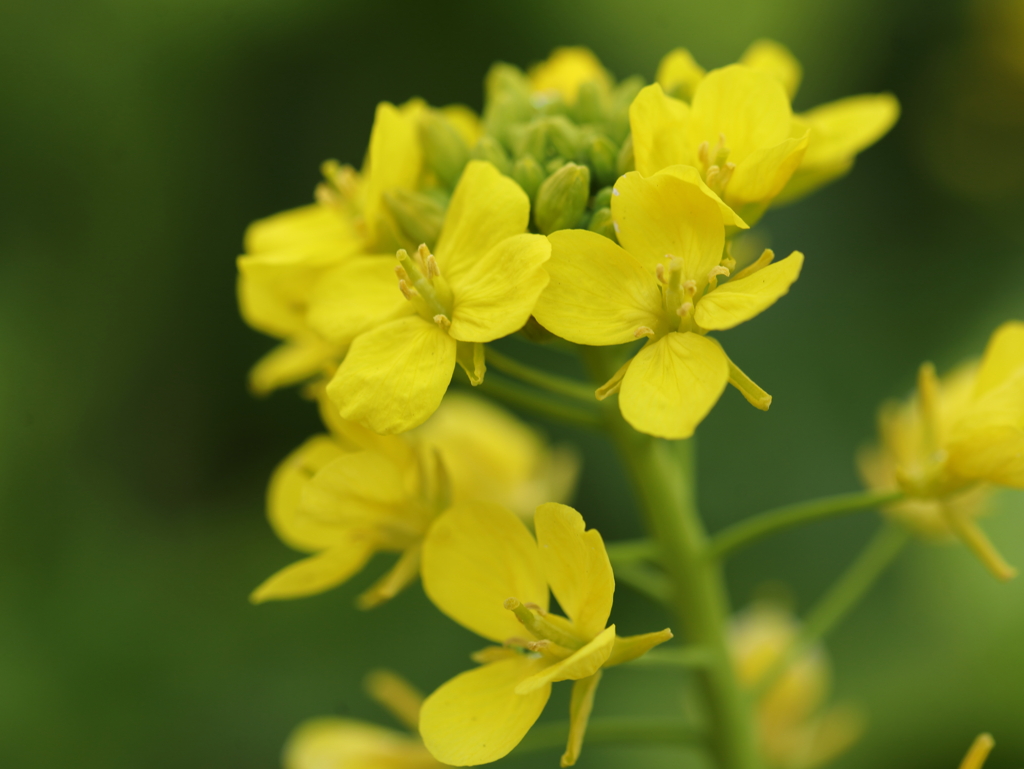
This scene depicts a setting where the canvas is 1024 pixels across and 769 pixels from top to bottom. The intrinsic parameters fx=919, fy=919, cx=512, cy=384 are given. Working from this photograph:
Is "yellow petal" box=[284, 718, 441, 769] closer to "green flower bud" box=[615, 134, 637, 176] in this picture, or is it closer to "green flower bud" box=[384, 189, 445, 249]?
"green flower bud" box=[384, 189, 445, 249]

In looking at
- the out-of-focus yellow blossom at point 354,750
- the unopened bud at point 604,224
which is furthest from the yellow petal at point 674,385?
the out-of-focus yellow blossom at point 354,750

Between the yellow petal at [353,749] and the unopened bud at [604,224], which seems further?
the yellow petal at [353,749]

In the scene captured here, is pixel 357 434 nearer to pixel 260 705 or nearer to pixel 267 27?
pixel 260 705

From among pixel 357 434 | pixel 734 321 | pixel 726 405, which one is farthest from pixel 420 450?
pixel 726 405

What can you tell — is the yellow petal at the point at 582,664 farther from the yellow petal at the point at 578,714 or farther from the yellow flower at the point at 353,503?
the yellow flower at the point at 353,503

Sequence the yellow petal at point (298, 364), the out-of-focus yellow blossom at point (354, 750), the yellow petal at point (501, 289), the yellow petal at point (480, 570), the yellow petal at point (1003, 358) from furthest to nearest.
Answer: the out-of-focus yellow blossom at point (354, 750)
the yellow petal at point (298, 364)
the yellow petal at point (1003, 358)
the yellow petal at point (480, 570)
the yellow petal at point (501, 289)

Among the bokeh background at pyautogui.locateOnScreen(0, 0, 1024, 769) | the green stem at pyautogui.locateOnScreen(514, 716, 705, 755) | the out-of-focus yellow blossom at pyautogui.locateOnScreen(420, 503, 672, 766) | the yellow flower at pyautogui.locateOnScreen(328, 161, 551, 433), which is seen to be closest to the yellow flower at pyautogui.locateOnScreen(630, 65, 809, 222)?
the yellow flower at pyautogui.locateOnScreen(328, 161, 551, 433)

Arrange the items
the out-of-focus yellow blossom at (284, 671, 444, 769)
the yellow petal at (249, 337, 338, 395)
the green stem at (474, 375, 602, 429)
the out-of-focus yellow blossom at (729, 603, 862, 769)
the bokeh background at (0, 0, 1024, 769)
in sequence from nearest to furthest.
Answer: the green stem at (474, 375, 602, 429), the yellow petal at (249, 337, 338, 395), the out-of-focus yellow blossom at (284, 671, 444, 769), the out-of-focus yellow blossom at (729, 603, 862, 769), the bokeh background at (0, 0, 1024, 769)

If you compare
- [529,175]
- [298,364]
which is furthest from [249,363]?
[529,175]
